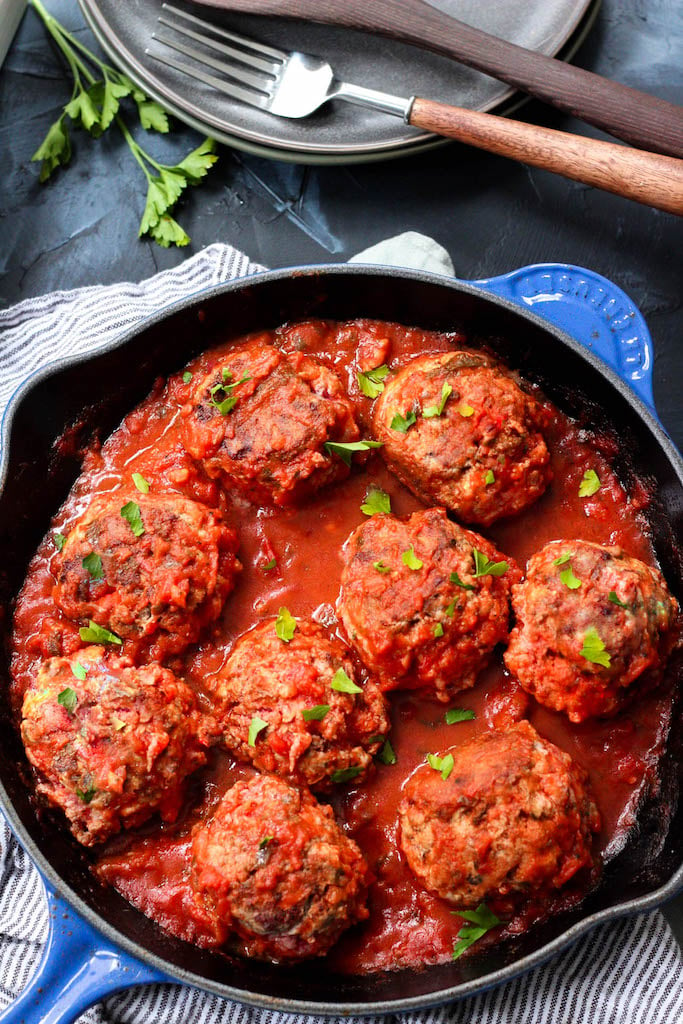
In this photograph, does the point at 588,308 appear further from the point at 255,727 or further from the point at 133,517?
the point at 255,727

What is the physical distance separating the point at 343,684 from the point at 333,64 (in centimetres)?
314

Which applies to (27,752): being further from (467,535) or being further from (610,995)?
(610,995)

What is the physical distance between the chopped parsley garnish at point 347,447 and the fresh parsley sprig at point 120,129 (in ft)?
5.42

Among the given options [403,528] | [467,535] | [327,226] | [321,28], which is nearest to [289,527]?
[403,528]

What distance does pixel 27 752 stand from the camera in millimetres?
3527

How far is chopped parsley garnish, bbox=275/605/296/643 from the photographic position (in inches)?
140

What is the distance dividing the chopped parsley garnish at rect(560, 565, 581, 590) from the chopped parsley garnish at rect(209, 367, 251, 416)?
1.54 m

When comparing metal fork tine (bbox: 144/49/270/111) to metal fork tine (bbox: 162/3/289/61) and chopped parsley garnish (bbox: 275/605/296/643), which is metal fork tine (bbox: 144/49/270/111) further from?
chopped parsley garnish (bbox: 275/605/296/643)

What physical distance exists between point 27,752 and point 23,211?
114 inches

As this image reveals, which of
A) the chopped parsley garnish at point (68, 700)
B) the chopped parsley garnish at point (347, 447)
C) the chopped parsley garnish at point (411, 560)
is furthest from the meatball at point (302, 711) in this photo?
the chopped parsley garnish at point (347, 447)

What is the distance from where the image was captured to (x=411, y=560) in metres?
3.54

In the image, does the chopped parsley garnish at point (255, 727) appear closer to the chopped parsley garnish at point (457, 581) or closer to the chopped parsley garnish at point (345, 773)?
the chopped parsley garnish at point (345, 773)

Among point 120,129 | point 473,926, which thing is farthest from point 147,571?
point 120,129

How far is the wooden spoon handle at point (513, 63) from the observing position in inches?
157
